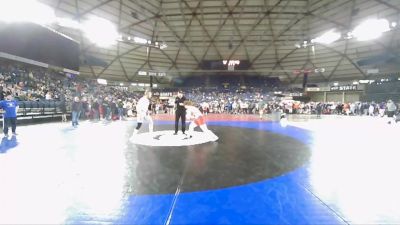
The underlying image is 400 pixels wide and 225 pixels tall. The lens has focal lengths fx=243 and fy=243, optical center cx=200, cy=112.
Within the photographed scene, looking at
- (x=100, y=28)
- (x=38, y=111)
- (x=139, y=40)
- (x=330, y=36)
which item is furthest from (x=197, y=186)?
(x=330, y=36)

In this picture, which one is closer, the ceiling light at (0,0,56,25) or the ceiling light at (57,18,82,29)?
the ceiling light at (0,0,56,25)

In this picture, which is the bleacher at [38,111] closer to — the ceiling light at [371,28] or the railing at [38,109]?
the railing at [38,109]

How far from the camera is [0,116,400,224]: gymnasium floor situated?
9.07 feet

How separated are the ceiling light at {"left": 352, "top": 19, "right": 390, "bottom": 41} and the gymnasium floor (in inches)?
1035

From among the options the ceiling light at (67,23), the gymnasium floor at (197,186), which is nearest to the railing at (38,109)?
the gymnasium floor at (197,186)

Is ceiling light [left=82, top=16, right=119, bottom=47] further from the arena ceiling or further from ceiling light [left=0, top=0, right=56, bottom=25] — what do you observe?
ceiling light [left=0, top=0, right=56, bottom=25]

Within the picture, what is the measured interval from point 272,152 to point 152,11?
2608 cm

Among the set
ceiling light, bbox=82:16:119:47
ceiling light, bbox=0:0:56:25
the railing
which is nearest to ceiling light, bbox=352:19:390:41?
ceiling light, bbox=82:16:119:47

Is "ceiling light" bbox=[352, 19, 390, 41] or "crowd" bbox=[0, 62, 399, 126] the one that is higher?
Answer: "ceiling light" bbox=[352, 19, 390, 41]

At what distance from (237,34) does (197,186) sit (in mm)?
32297

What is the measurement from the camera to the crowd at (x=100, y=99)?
59.5ft

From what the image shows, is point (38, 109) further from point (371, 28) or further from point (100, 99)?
point (371, 28)

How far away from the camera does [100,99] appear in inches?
781

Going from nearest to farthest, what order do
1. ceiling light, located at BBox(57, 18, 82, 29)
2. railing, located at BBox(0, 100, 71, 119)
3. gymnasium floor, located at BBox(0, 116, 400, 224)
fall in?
gymnasium floor, located at BBox(0, 116, 400, 224), railing, located at BBox(0, 100, 71, 119), ceiling light, located at BBox(57, 18, 82, 29)
